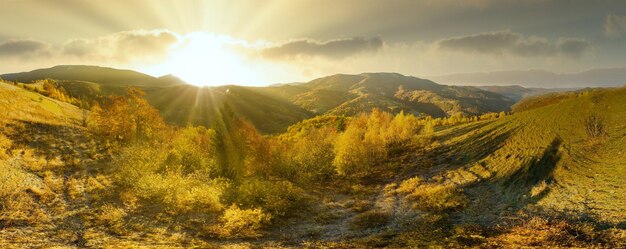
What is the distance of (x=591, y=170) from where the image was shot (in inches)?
1738

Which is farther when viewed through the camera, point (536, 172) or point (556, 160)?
point (536, 172)

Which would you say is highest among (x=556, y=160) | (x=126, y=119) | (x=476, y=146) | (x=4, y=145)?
(x=126, y=119)

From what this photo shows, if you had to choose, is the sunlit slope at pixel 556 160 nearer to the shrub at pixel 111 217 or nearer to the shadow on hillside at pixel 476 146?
the shadow on hillside at pixel 476 146

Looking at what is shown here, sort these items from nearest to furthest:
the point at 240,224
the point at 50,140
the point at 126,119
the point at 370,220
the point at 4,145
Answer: the point at 240,224, the point at 370,220, the point at 4,145, the point at 50,140, the point at 126,119

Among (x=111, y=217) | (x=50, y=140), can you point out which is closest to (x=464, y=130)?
(x=111, y=217)

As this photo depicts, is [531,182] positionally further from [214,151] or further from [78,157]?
[78,157]

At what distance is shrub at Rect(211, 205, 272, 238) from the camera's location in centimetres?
3759

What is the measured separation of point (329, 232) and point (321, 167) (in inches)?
1647

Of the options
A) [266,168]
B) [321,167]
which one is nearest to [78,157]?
[266,168]

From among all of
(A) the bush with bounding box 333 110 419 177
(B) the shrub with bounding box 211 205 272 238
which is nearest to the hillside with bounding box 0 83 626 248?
(B) the shrub with bounding box 211 205 272 238

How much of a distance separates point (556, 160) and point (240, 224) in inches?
1898

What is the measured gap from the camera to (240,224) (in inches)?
1535

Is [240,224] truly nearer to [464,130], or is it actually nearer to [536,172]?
[536,172]

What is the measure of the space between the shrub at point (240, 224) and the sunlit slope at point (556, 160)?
33.4m
